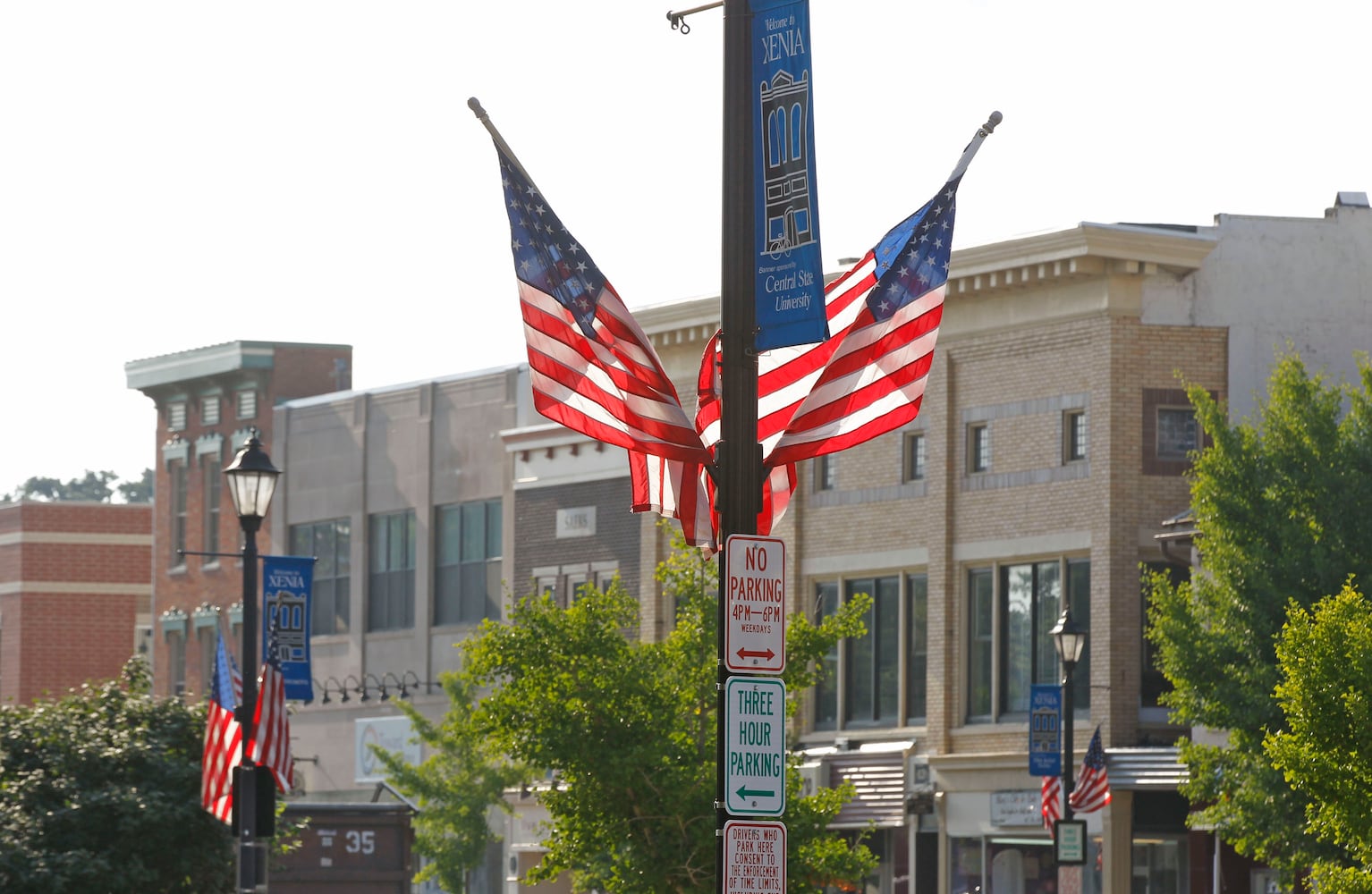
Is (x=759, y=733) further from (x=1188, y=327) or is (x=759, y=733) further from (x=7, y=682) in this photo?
(x=7, y=682)

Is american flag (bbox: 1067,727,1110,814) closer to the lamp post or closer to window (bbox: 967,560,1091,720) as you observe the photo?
window (bbox: 967,560,1091,720)

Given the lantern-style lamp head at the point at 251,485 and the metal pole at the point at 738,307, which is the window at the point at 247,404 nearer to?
the lantern-style lamp head at the point at 251,485

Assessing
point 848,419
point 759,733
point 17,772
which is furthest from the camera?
point 17,772

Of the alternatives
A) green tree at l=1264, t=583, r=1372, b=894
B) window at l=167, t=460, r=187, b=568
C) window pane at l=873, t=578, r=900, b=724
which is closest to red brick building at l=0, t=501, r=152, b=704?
window at l=167, t=460, r=187, b=568

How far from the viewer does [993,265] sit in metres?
41.6

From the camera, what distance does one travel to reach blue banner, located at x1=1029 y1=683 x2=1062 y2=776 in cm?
3419

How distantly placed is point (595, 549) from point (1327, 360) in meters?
16.6

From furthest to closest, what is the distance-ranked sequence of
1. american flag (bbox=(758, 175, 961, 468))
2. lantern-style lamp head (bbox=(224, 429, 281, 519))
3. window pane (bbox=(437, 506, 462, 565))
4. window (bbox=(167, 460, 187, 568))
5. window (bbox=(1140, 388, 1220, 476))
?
1. window (bbox=(167, 460, 187, 568))
2. window pane (bbox=(437, 506, 462, 565))
3. window (bbox=(1140, 388, 1220, 476))
4. lantern-style lamp head (bbox=(224, 429, 281, 519))
5. american flag (bbox=(758, 175, 961, 468))

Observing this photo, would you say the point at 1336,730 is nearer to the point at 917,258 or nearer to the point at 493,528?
the point at 917,258

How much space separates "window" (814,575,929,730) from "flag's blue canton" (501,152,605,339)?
31093 mm

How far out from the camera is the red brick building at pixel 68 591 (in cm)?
6812

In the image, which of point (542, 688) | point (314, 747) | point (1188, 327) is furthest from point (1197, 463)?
point (314, 747)

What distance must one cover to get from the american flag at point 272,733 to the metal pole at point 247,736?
178mm

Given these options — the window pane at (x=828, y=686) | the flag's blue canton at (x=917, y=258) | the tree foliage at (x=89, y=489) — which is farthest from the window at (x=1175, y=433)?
the tree foliage at (x=89, y=489)
